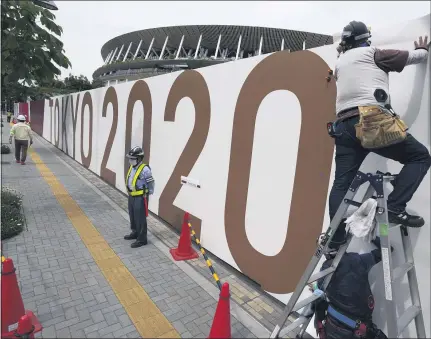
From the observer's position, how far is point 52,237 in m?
5.43

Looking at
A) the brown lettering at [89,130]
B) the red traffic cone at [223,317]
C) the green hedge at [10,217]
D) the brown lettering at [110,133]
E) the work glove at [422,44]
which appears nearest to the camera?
the work glove at [422,44]

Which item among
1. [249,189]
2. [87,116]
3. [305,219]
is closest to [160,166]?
[249,189]

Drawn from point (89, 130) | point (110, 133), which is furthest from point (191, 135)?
point (89, 130)

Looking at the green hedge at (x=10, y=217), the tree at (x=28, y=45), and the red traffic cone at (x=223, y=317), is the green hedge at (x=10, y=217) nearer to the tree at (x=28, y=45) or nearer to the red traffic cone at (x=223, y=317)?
the tree at (x=28, y=45)

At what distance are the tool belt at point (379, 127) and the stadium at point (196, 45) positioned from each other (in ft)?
166

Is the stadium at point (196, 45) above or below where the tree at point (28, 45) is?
above

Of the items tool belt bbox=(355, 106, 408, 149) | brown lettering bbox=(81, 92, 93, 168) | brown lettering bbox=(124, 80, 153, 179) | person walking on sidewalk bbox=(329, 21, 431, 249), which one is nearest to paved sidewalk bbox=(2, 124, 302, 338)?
brown lettering bbox=(124, 80, 153, 179)

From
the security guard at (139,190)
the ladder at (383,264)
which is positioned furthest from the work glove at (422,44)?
the security guard at (139,190)

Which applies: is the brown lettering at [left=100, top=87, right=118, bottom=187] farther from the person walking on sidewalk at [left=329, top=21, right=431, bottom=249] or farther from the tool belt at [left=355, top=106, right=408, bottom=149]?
the tool belt at [left=355, top=106, right=408, bottom=149]

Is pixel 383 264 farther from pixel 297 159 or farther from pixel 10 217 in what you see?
pixel 10 217

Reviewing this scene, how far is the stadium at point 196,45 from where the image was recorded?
5347 centimetres

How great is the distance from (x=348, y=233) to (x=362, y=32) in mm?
1705

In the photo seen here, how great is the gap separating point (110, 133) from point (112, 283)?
627cm

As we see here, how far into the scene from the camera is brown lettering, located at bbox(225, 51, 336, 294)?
11.2ft
